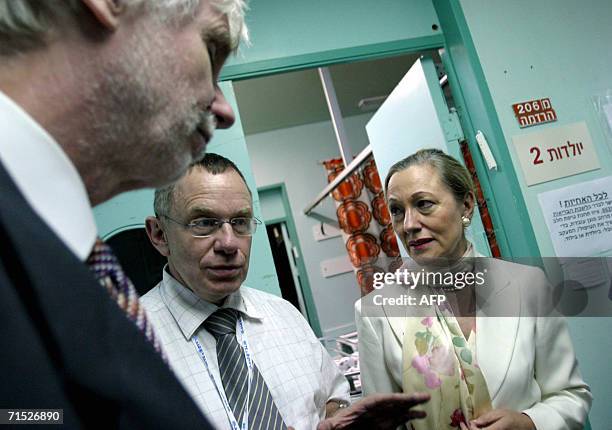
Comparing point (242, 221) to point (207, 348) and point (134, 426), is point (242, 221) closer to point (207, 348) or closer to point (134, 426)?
point (207, 348)

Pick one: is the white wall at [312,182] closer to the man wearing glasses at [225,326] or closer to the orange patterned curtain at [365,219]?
the orange patterned curtain at [365,219]

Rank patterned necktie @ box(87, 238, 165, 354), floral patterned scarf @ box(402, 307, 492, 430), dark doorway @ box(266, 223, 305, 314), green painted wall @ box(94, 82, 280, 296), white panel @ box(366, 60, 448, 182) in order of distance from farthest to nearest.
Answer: dark doorway @ box(266, 223, 305, 314) < white panel @ box(366, 60, 448, 182) < green painted wall @ box(94, 82, 280, 296) < floral patterned scarf @ box(402, 307, 492, 430) < patterned necktie @ box(87, 238, 165, 354)

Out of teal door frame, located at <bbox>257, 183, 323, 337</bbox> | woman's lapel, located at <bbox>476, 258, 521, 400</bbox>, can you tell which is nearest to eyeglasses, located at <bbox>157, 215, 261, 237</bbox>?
woman's lapel, located at <bbox>476, 258, 521, 400</bbox>

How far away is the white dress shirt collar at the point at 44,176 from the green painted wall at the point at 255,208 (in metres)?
1.22

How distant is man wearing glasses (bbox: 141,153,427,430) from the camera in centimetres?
99

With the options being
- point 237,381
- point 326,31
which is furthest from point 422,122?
point 237,381

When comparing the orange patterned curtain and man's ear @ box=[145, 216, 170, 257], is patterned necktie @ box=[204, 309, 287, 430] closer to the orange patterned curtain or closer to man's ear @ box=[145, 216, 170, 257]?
man's ear @ box=[145, 216, 170, 257]

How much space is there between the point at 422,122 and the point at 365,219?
192 cm

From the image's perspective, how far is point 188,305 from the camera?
111 cm

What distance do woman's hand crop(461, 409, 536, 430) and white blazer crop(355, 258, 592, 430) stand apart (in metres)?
0.03

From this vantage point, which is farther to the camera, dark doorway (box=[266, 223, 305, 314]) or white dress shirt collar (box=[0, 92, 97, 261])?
dark doorway (box=[266, 223, 305, 314])

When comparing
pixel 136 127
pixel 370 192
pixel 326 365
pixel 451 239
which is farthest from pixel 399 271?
pixel 370 192

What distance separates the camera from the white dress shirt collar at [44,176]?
35cm

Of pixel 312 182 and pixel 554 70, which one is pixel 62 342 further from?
pixel 312 182
